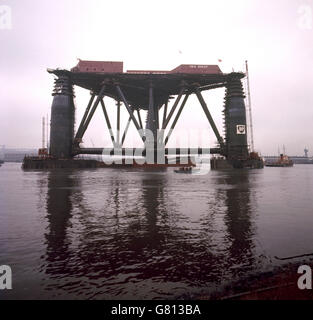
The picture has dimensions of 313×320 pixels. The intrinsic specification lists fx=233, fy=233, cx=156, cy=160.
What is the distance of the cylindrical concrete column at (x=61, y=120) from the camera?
51938mm

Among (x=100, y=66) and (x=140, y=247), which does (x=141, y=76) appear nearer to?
(x=100, y=66)

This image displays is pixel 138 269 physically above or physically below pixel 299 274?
below

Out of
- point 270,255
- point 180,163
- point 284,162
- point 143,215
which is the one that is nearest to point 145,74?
point 180,163

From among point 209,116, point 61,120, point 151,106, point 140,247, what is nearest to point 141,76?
point 151,106

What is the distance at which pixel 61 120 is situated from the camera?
2053 inches

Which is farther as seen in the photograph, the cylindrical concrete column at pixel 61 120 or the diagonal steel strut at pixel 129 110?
the diagonal steel strut at pixel 129 110

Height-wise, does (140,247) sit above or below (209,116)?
below

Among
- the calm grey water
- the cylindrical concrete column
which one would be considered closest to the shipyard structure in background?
the cylindrical concrete column

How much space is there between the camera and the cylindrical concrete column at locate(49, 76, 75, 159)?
170ft

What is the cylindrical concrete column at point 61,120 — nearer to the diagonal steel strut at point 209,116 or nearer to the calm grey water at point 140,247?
the diagonal steel strut at point 209,116

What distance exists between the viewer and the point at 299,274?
409 centimetres

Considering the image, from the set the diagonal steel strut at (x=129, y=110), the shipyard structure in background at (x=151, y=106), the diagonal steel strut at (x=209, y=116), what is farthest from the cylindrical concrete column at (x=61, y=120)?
the diagonal steel strut at (x=209, y=116)
